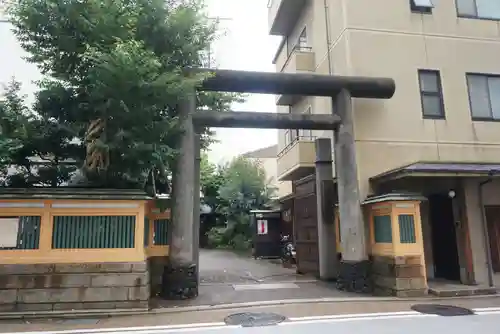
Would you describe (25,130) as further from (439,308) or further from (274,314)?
(439,308)

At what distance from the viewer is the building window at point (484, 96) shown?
10781 millimetres

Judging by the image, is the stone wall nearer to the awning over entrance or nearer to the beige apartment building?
the beige apartment building

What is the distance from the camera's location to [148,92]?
708cm

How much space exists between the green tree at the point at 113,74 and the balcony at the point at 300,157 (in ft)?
14.9

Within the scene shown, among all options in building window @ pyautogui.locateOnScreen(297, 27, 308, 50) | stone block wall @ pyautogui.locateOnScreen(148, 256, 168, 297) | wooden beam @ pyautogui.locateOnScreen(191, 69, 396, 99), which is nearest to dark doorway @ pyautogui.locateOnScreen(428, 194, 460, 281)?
wooden beam @ pyautogui.locateOnScreen(191, 69, 396, 99)

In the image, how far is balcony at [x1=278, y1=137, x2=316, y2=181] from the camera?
11.7m

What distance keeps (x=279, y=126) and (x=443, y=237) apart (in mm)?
5343

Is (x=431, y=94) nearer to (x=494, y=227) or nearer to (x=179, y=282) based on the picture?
(x=494, y=227)

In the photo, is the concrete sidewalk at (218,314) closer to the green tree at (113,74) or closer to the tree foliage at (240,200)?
the green tree at (113,74)

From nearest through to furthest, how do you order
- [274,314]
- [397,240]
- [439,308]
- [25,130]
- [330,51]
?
[274,314], [439,308], [25,130], [397,240], [330,51]

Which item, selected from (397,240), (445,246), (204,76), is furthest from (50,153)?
(445,246)

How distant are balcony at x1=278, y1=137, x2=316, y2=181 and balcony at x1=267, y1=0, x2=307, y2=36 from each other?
5.07 meters

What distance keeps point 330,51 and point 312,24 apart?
6.77 ft

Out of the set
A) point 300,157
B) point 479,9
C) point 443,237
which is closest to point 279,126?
point 300,157
